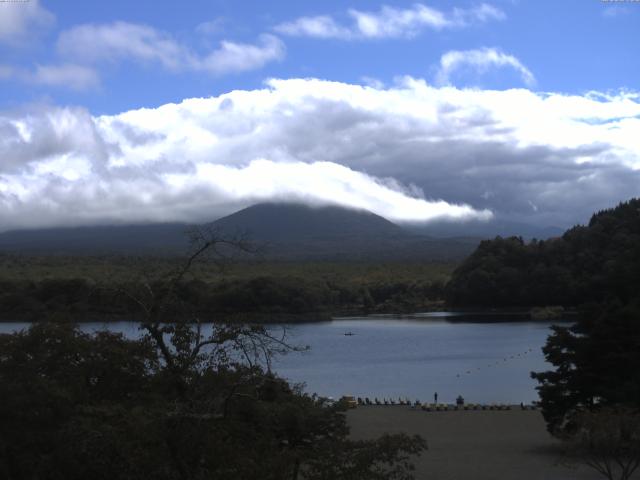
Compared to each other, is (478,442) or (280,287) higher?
(280,287)

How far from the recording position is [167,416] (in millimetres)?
7863

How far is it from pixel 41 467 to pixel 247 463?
324cm

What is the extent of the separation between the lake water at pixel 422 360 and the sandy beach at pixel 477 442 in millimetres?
4330

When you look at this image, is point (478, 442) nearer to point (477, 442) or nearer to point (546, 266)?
point (477, 442)

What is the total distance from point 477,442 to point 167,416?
17.3 meters

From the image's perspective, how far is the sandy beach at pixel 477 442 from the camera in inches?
743

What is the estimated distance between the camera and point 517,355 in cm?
5028

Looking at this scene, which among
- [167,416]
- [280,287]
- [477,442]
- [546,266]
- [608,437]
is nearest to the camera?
[167,416]

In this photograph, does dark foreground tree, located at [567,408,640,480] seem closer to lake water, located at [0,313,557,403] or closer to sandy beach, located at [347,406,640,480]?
sandy beach, located at [347,406,640,480]

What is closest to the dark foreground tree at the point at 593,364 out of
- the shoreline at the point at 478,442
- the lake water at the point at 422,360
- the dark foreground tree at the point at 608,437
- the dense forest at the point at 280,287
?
the shoreline at the point at 478,442

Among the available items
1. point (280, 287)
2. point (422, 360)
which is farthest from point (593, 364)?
point (280, 287)

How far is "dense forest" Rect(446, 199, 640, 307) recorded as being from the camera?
75.7 m

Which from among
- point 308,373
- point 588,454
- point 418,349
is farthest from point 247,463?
point 418,349

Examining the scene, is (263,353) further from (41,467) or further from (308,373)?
(308,373)
